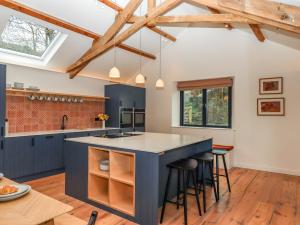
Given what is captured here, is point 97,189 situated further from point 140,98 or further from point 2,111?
point 140,98

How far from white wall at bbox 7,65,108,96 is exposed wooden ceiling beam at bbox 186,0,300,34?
12.3 feet

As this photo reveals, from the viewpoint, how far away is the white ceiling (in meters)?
3.48

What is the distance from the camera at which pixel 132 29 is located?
3936 mm

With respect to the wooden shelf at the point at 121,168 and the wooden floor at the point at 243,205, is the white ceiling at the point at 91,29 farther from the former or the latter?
the wooden shelf at the point at 121,168

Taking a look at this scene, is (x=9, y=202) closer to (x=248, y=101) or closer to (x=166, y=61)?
(x=248, y=101)

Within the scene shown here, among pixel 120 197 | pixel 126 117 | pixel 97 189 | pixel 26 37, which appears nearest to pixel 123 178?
pixel 120 197

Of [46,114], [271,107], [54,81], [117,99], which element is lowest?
[46,114]

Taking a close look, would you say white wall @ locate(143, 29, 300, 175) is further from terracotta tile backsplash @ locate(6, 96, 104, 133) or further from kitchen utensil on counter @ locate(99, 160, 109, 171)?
kitchen utensil on counter @ locate(99, 160, 109, 171)

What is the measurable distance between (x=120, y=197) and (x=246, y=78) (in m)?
3.74

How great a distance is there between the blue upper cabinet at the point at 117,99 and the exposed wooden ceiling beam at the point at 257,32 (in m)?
3.21

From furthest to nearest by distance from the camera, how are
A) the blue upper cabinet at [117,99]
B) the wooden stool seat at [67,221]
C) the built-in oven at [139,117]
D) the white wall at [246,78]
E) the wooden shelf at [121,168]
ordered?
the built-in oven at [139,117]
the blue upper cabinet at [117,99]
the white wall at [246,78]
the wooden shelf at [121,168]
the wooden stool seat at [67,221]

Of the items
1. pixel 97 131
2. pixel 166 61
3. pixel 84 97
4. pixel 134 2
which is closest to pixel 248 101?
pixel 166 61

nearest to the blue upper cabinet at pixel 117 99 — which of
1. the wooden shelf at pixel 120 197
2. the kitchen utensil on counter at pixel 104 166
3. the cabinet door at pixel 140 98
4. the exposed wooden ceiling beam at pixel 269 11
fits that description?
the cabinet door at pixel 140 98

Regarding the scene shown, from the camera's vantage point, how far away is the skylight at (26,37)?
3.81 metres
